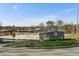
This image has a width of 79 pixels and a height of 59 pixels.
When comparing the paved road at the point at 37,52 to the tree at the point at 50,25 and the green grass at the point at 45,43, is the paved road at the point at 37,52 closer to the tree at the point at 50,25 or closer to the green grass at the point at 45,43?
the green grass at the point at 45,43

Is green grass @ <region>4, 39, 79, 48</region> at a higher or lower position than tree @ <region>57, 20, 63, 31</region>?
lower

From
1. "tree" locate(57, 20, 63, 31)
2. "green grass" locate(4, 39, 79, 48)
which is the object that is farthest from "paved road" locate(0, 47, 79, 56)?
"tree" locate(57, 20, 63, 31)

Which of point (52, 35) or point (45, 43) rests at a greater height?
point (52, 35)

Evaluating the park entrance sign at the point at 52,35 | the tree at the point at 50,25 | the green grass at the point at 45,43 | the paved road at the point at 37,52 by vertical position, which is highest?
the tree at the point at 50,25

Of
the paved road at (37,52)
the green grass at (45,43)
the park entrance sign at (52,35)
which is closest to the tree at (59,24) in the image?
the park entrance sign at (52,35)

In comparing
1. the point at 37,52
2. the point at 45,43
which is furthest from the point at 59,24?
the point at 37,52

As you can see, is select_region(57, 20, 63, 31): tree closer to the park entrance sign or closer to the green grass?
the park entrance sign

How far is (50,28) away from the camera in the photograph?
A: 224 inches

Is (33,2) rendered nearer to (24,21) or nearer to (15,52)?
(24,21)

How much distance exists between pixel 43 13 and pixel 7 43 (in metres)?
0.68

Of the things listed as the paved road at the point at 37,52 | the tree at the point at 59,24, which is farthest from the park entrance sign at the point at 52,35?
the paved road at the point at 37,52

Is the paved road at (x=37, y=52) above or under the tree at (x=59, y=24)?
under

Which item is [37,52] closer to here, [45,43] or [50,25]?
[45,43]

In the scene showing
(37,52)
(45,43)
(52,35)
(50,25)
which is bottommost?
(37,52)
